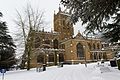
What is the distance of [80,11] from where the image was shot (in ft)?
37.2

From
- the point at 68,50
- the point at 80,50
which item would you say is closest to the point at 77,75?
the point at 68,50

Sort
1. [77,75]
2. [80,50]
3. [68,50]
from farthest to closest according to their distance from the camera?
[80,50] < [68,50] < [77,75]

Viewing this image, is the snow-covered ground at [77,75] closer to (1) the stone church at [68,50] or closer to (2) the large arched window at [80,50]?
(1) the stone church at [68,50]

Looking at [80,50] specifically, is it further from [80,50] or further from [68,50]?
[68,50]

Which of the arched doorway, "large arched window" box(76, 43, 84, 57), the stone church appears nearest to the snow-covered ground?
the stone church

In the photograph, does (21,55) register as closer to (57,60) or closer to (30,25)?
(30,25)

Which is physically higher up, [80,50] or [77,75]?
[80,50]

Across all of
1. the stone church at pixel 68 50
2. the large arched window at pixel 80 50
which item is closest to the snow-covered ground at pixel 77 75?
the stone church at pixel 68 50

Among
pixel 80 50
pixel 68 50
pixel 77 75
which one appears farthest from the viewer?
pixel 80 50

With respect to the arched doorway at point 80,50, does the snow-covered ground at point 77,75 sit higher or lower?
lower

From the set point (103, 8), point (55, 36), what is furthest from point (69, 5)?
point (55, 36)

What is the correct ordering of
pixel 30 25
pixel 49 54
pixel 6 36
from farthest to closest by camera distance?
pixel 49 54 < pixel 30 25 < pixel 6 36

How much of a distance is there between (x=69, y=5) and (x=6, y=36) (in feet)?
88.6

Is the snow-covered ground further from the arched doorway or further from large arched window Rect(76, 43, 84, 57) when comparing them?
large arched window Rect(76, 43, 84, 57)
